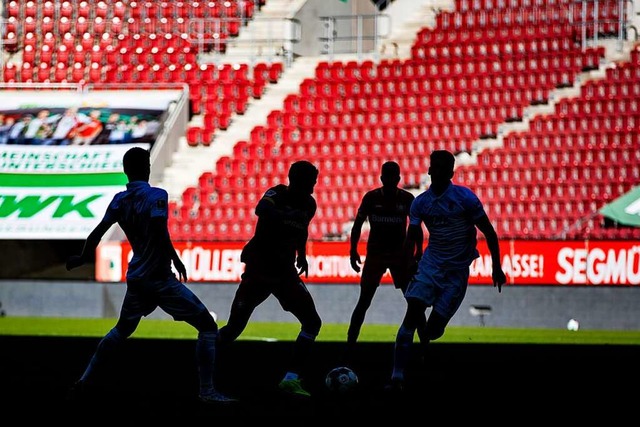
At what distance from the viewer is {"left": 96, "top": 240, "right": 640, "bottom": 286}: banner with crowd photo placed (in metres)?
21.8

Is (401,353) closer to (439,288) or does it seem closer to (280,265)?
(439,288)

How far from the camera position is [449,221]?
1058 cm

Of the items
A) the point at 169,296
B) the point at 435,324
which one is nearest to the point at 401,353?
the point at 435,324

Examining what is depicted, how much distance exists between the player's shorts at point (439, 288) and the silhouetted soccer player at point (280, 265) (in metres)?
0.87

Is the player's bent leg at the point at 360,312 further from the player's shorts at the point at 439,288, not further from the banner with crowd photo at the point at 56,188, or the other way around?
the banner with crowd photo at the point at 56,188

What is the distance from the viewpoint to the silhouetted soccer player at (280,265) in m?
10.4

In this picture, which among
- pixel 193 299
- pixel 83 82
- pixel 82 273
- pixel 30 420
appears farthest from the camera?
pixel 83 82

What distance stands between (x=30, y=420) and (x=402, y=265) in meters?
5.96

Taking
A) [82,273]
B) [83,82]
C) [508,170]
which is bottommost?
[82,273]

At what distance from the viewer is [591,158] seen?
25.3 m

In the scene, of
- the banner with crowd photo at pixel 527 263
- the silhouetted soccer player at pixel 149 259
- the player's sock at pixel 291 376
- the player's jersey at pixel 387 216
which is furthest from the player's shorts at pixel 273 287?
the banner with crowd photo at pixel 527 263

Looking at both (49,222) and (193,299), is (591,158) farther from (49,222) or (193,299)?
(193,299)

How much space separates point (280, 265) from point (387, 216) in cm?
302

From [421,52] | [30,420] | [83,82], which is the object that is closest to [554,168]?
[421,52]
